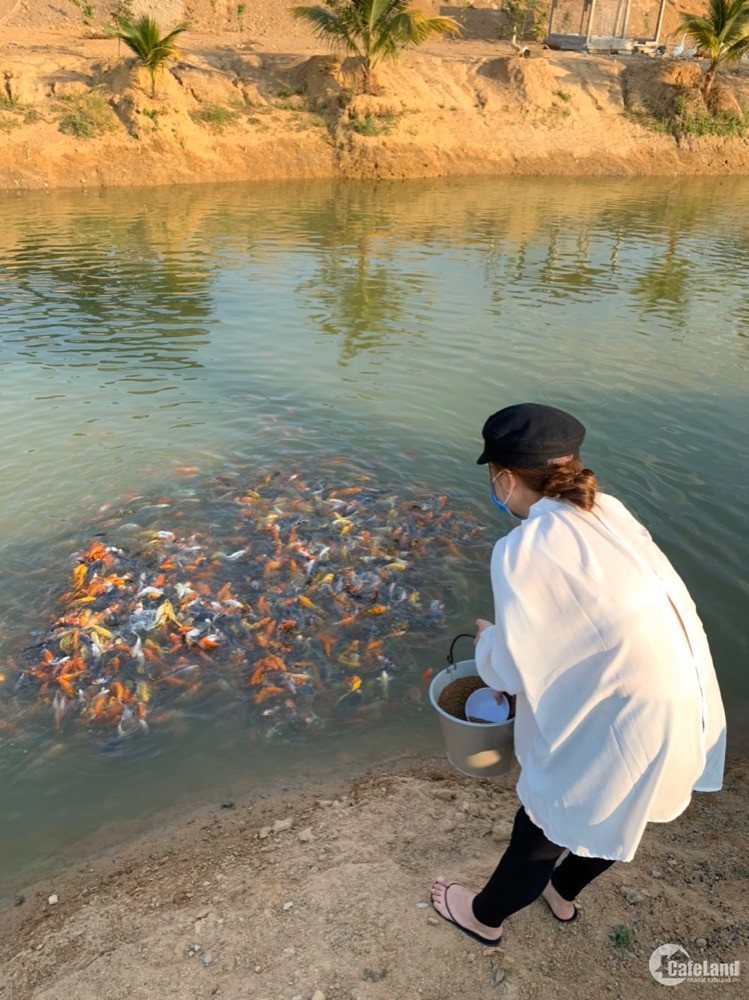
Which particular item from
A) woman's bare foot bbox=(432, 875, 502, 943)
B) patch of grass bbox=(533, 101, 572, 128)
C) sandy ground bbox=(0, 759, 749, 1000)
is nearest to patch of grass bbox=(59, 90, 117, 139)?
patch of grass bbox=(533, 101, 572, 128)

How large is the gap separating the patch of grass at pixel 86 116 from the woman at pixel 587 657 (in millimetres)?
31618

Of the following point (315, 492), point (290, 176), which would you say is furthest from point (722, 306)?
point (290, 176)

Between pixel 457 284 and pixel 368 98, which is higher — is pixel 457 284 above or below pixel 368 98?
below

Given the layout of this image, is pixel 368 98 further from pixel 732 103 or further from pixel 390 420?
pixel 390 420

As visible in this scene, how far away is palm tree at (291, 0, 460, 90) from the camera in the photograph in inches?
1165

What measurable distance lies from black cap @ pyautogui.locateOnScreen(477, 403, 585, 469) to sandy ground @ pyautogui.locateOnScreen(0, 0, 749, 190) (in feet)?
99.7

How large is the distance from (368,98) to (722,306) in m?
23.3

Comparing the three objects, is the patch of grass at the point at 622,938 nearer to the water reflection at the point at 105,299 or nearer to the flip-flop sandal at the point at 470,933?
the flip-flop sandal at the point at 470,933

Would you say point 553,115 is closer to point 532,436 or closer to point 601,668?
point 532,436

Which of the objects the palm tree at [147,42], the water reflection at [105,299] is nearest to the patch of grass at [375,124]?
the palm tree at [147,42]

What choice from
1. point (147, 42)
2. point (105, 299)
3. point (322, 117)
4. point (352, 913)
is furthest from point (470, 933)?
point (322, 117)

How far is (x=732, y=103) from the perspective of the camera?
119 feet

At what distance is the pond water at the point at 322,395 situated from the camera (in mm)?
5148

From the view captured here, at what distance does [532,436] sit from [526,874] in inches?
73.3
